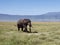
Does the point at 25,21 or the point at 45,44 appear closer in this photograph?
the point at 45,44

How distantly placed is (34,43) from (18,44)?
1203 mm

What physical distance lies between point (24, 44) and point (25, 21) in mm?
15073

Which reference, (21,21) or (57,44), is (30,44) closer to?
(57,44)

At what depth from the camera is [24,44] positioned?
13406mm

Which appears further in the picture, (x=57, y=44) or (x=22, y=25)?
(x=22, y=25)

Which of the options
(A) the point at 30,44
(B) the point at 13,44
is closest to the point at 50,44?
(A) the point at 30,44

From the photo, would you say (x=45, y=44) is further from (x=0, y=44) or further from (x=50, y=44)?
(x=0, y=44)

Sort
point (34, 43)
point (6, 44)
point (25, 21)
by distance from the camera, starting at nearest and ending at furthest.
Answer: point (6, 44), point (34, 43), point (25, 21)

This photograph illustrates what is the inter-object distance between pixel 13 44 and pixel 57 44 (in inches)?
117

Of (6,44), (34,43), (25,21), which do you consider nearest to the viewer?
(6,44)

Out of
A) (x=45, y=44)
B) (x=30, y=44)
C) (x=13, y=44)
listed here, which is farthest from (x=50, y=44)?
(x=13, y=44)

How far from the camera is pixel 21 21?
96.8ft

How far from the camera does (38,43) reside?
14.2m

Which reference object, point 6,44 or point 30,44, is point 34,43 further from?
point 6,44
